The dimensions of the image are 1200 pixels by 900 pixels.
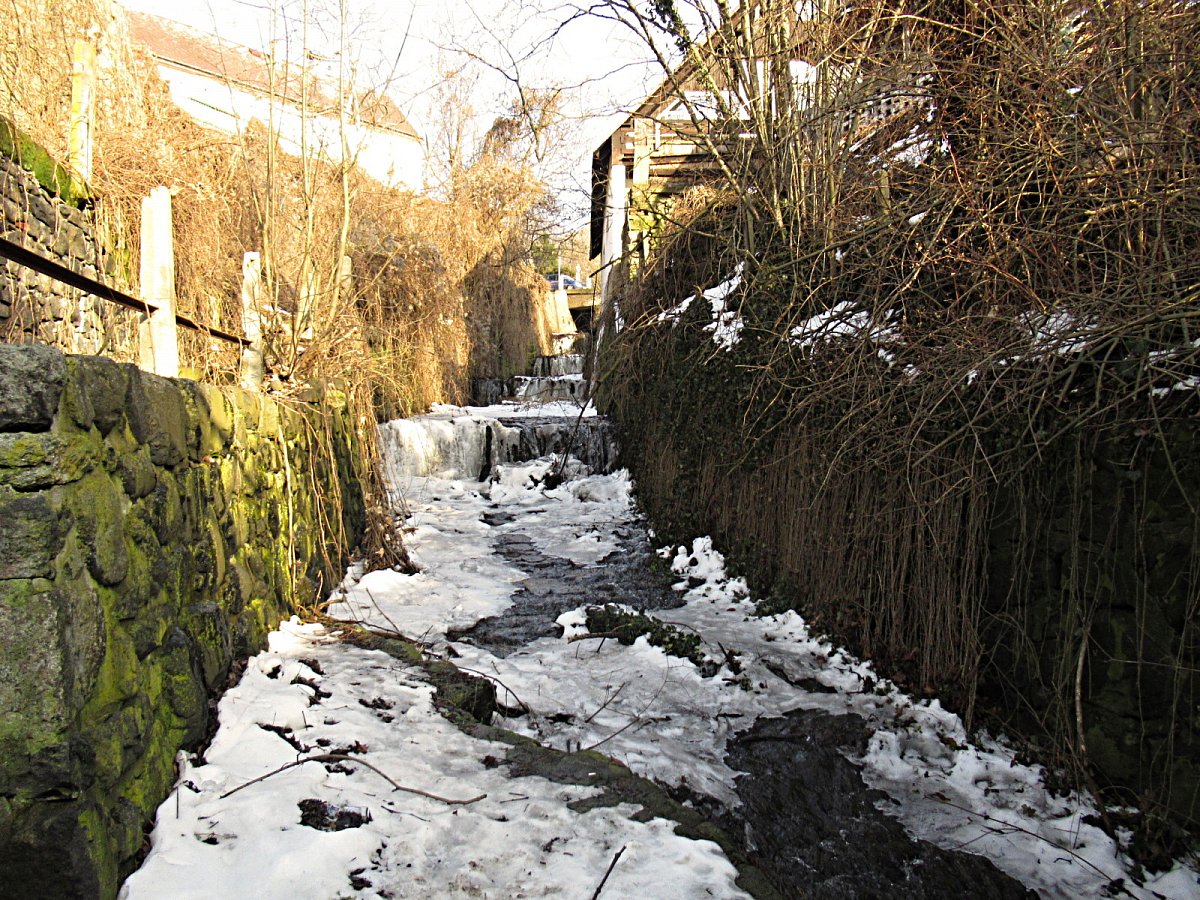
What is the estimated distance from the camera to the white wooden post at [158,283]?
3.50 metres

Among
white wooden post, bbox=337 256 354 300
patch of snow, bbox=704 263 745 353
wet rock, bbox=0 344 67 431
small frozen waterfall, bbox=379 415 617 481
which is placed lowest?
small frozen waterfall, bbox=379 415 617 481

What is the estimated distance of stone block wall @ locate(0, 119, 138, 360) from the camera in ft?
17.4

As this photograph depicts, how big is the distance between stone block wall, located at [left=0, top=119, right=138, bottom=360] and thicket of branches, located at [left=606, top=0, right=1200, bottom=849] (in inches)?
186

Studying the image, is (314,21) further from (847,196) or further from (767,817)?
(767,817)

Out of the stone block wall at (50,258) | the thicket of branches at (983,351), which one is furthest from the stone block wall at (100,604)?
the thicket of branches at (983,351)

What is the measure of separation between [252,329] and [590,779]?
370 centimetres

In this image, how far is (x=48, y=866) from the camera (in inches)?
73.7

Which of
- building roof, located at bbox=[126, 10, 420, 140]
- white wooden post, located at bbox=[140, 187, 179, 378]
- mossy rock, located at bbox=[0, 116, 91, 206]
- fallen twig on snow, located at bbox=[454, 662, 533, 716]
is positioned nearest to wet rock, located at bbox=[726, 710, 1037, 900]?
fallen twig on snow, located at bbox=[454, 662, 533, 716]

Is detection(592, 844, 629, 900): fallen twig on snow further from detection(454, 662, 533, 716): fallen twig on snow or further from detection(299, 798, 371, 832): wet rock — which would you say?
detection(454, 662, 533, 716): fallen twig on snow

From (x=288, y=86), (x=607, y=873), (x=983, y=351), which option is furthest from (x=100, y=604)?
(x=288, y=86)

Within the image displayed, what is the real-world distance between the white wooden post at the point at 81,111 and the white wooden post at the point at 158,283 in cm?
429

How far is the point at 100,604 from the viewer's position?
86.1 inches

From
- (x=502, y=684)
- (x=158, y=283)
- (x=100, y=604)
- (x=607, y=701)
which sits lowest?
(x=607, y=701)

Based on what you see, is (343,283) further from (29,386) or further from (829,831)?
(829,831)
